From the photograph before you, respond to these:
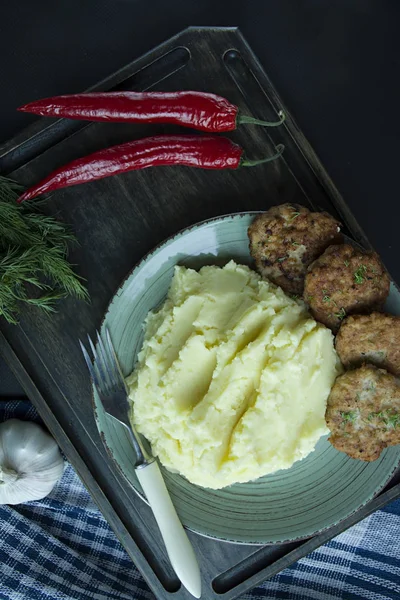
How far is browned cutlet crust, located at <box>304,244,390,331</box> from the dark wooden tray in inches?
24.9

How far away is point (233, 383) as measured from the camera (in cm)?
365

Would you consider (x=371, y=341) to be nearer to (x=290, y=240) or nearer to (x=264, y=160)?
(x=290, y=240)

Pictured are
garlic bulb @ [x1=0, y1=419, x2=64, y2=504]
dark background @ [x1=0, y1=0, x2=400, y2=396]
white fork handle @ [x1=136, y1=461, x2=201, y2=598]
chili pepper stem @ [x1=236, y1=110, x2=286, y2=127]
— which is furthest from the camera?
dark background @ [x1=0, y1=0, x2=400, y2=396]

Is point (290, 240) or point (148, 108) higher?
point (148, 108)

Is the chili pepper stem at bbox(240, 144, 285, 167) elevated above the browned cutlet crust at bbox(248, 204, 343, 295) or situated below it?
above

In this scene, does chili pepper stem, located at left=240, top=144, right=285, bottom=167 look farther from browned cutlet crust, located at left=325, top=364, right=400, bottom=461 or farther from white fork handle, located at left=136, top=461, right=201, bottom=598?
white fork handle, located at left=136, top=461, right=201, bottom=598

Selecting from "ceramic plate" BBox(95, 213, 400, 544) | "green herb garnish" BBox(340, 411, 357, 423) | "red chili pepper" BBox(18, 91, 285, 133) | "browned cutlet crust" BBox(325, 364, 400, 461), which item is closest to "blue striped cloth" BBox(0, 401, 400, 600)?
"ceramic plate" BBox(95, 213, 400, 544)

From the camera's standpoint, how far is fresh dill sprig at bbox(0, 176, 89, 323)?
4.08 metres

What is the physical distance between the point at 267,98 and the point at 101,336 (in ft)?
6.60

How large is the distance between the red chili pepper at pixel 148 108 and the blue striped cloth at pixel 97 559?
6.92 ft

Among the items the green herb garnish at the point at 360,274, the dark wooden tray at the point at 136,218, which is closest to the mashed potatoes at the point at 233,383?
the green herb garnish at the point at 360,274

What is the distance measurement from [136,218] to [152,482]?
1768mm

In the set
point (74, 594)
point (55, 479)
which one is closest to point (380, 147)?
point (55, 479)

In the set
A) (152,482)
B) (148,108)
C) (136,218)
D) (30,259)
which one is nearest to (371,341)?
(152,482)
